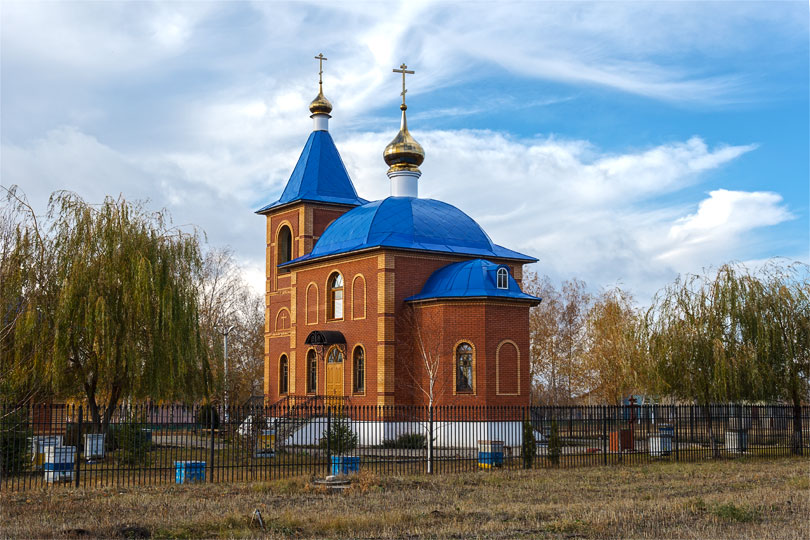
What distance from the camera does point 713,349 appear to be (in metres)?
23.5

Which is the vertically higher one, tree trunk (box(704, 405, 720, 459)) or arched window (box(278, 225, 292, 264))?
arched window (box(278, 225, 292, 264))

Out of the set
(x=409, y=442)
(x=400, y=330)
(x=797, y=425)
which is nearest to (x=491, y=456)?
(x=409, y=442)

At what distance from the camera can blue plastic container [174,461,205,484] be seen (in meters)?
18.0

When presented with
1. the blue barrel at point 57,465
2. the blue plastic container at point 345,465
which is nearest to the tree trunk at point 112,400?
the blue barrel at point 57,465

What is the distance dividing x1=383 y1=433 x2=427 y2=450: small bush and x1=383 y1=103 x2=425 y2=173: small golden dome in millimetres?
12172

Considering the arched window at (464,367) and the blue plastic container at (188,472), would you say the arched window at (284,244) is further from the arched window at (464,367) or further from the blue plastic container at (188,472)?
the blue plastic container at (188,472)

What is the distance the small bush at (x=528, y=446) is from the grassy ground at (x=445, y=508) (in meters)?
2.10

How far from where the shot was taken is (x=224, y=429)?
81.4 ft

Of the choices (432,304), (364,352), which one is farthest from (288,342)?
(432,304)

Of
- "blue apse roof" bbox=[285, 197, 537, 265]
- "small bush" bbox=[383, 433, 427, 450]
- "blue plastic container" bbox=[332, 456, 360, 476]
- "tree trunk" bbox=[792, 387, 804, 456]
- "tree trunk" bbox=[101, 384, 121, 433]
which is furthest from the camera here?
"blue apse roof" bbox=[285, 197, 537, 265]

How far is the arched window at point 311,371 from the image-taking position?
3391 cm

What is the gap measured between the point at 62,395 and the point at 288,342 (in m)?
16.2

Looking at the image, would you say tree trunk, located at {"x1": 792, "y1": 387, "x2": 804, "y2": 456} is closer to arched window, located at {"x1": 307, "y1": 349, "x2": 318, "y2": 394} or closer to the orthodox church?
the orthodox church

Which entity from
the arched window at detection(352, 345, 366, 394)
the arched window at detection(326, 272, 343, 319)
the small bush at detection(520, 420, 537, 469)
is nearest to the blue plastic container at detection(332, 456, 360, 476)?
the small bush at detection(520, 420, 537, 469)
